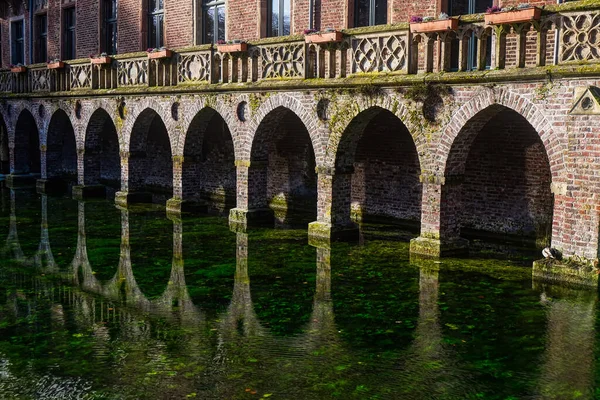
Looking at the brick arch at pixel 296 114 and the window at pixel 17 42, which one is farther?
the window at pixel 17 42

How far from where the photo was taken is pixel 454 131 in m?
11.6

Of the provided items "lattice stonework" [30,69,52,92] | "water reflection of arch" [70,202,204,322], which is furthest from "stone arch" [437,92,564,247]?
"lattice stonework" [30,69,52,92]

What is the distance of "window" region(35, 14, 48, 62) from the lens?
2653 centimetres

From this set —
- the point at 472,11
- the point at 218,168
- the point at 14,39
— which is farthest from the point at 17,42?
the point at 472,11

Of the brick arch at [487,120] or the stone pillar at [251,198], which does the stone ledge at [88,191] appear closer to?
the stone pillar at [251,198]

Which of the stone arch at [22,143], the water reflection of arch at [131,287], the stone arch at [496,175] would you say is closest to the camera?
the water reflection of arch at [131,287]

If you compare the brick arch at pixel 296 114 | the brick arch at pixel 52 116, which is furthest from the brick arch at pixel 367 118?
the brick arch at pixel 52 116

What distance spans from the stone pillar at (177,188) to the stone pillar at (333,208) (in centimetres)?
→ 458

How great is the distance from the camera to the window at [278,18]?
16.5 meters

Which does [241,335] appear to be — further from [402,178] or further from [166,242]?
[402,178]

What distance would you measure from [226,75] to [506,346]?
10.2 m

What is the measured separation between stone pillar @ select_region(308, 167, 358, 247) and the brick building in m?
0.03

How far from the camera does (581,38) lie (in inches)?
391

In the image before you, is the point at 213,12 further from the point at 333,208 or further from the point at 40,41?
the point at 40,41
